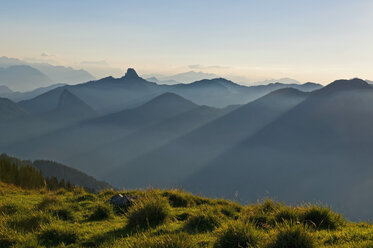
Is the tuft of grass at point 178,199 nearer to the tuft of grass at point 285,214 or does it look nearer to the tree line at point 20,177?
the tuft of grass at point 285,214

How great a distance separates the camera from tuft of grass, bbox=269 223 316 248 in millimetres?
7117

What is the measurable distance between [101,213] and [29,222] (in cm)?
332

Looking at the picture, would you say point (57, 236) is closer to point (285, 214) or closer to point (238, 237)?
point (238, 237)

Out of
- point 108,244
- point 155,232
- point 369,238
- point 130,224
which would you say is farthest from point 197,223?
point 369,238

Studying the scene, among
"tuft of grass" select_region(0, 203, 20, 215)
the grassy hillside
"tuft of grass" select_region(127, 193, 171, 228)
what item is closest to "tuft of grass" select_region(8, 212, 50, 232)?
the grassy hillside

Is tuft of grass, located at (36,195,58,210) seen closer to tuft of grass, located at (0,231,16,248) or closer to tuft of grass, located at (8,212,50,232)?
tuft of grass, located at (8,212,50,232)

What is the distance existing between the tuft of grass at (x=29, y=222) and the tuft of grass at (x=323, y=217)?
10.3m

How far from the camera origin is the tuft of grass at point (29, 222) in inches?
399

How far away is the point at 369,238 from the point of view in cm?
765

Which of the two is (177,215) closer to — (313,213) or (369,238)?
(313,213)

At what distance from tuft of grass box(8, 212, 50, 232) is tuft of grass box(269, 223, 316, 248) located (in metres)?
8.27

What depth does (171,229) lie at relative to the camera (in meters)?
10.1

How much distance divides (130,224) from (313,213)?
24.0ft

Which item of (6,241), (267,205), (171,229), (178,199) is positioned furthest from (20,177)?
(267,205)
